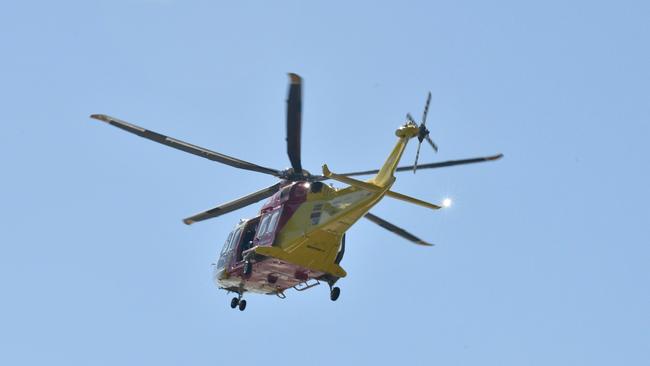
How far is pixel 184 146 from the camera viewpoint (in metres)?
37.8

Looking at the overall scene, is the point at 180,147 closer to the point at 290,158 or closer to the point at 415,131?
the point at 290,158

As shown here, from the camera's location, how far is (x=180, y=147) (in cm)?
3781

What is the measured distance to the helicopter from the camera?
3691 centimetres

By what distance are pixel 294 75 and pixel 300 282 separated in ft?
37.4

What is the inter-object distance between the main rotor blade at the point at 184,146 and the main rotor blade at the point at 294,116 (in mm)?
2212

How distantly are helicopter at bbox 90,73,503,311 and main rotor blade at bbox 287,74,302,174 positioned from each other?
0.10ft

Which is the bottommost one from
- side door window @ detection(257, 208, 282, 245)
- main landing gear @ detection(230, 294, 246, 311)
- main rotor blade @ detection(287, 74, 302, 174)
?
main landing gear @ detection(230, 294, 246, 311)

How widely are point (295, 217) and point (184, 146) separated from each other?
4909mm


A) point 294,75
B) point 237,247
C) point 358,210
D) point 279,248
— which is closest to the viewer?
point 294,75

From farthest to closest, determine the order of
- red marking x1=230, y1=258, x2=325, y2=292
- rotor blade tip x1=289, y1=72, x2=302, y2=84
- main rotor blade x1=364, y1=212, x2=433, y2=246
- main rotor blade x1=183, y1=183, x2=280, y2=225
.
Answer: main rotor blade x1=364, y1=212, x2=433, y2=246
main rotor blade x1=183, y1=183, x2=280, y2=225
red marking x1=230, y1=258, x2=325, y2=292
rotor blade tip x1=289, y1=72, x2=302, y2=84

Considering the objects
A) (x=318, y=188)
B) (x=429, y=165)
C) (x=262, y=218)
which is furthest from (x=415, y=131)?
(x=262, y=218)

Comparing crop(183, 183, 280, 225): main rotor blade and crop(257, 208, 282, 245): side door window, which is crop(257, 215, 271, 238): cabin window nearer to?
crop(257, 208, 282, 245): side door window

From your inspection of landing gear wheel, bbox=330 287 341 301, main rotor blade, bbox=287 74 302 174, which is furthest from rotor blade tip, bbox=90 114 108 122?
landing gear wheel, bbox=330 287 341 301

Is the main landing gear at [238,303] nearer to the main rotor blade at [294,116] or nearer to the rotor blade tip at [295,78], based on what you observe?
the main rotor blade at [294,116]
